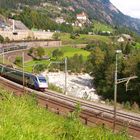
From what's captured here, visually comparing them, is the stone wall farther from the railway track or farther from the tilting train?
the railway track

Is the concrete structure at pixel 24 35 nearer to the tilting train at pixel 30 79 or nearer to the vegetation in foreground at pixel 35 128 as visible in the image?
the tilting train at pixel 30 79

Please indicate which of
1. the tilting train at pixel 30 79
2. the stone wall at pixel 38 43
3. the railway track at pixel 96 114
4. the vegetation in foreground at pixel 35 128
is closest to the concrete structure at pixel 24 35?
the stone wall at pixel 38 43

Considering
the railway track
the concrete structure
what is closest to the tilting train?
the railway track

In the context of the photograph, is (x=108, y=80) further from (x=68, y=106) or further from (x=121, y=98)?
(x=68, y=106)

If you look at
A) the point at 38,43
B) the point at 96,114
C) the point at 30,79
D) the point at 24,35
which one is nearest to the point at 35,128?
the point at 96,114

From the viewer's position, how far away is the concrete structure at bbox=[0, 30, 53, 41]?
Answer: 515 ft

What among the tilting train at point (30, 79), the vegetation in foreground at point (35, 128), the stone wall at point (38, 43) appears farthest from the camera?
the stone wall at point (38, 43)

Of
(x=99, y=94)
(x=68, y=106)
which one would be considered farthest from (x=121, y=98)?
(x=68, y=106)

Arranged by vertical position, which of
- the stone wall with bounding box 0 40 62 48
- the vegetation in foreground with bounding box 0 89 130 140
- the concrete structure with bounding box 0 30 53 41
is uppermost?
the vegetation in foreground with bounding box 0 89 130 140

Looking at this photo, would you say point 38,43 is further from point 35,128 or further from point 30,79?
point 35,128

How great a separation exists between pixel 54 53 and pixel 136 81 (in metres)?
63.4

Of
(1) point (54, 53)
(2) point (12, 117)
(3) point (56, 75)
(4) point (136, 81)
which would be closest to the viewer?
(2) point (12, 117)

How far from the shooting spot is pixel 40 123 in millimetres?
12680

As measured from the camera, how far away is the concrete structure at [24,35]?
156875 mm
